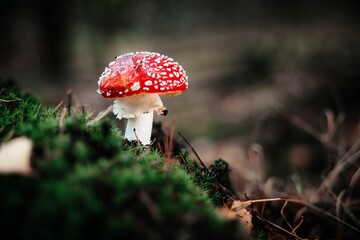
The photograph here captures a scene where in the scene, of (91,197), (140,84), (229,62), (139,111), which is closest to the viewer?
(91,197)

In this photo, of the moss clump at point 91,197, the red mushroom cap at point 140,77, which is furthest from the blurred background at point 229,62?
the moss clump at point 91,197

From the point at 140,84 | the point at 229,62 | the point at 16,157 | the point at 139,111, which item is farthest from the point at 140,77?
the point at 229,62

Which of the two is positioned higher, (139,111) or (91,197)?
(139,111)

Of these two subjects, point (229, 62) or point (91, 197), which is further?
point (229, 62)

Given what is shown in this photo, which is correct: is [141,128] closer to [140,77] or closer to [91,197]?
[140,77]

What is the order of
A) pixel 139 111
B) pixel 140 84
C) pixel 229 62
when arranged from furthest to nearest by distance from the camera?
pixel 229 62, pixel 139 111, pixel 140 84

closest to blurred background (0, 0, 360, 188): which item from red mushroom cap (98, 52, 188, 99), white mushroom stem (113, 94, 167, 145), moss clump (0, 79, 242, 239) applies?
white mushroom stem (113, 94, 167, 145)

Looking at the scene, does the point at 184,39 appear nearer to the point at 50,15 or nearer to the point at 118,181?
the point at 50,15
